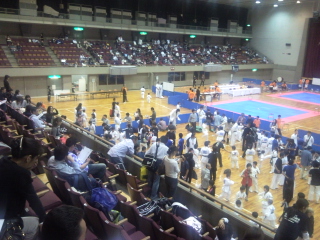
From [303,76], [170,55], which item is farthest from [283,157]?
[303,76]

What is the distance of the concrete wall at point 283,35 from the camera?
3772 centimetres

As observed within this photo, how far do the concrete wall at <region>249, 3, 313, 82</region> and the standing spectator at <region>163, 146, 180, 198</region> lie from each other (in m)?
38.4

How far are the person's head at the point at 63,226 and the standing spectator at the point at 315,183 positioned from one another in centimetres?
894

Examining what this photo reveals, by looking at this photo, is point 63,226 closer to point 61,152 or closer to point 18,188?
point 18,188

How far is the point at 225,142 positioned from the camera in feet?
49.9

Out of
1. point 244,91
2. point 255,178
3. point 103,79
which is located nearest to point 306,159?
point 255,178

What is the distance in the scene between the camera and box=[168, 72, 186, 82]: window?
33.7 meters

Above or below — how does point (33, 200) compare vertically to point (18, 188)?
below

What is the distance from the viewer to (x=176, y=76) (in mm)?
34344

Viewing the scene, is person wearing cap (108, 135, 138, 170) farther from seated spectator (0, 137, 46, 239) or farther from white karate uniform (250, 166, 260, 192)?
seated spectator (0, 137, 46, 239)

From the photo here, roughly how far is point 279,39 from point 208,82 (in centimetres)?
1279

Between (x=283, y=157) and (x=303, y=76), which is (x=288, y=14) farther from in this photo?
(x=283, y=157)

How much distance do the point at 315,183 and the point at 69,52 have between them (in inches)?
946

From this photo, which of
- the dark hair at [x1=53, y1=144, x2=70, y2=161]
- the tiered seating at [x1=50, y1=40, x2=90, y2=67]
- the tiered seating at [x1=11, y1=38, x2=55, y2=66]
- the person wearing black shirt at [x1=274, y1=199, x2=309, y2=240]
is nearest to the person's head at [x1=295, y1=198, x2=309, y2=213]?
the person wearing black shirt at [x1=274, y1=199, x2=309, y2=240]
